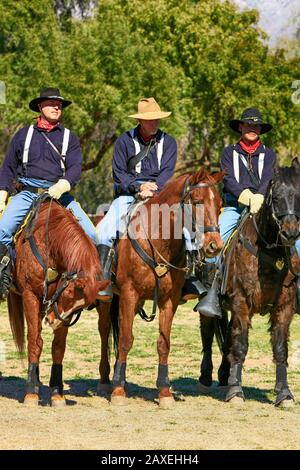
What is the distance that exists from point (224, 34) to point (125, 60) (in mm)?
8727

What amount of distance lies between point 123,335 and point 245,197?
6.66ft

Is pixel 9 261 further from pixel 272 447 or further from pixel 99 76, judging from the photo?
pixel 99 76

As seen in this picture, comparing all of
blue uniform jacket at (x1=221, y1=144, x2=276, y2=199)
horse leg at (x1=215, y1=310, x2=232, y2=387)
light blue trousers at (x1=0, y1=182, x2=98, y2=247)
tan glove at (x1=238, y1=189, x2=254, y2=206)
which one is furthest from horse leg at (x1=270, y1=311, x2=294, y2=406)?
light blue trousers at (x1=0, y1=182, x2=98, y2=247)

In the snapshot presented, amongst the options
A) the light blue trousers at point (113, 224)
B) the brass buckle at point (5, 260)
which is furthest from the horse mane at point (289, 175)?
the brass buckle at point (5, 260)

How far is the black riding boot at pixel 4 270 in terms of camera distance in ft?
36.6

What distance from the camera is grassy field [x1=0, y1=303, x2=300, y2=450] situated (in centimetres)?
884

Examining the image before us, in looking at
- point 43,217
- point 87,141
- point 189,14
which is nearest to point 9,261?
point 43,217

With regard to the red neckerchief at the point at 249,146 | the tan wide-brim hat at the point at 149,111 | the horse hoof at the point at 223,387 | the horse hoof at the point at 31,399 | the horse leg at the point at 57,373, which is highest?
the tan wide-brim hat at the point at 149,111

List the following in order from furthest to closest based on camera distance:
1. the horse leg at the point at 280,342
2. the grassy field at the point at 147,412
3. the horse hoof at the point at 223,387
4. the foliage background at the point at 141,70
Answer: the foliage background at the point at 141,70 → the horse hoof at the point at 223,387 → the horse leg at the point at 280,342 → the grassy field at the point at 147,412

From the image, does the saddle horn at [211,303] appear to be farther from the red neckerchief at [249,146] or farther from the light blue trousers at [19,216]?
the red neckerchief at [249,146]

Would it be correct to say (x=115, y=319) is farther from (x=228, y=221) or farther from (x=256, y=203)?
(x=256, y=203)

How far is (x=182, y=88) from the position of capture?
1764 inches

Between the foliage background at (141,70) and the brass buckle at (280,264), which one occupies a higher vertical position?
the foliage background at (141,70)

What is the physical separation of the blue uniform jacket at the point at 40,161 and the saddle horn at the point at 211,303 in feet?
6.26
